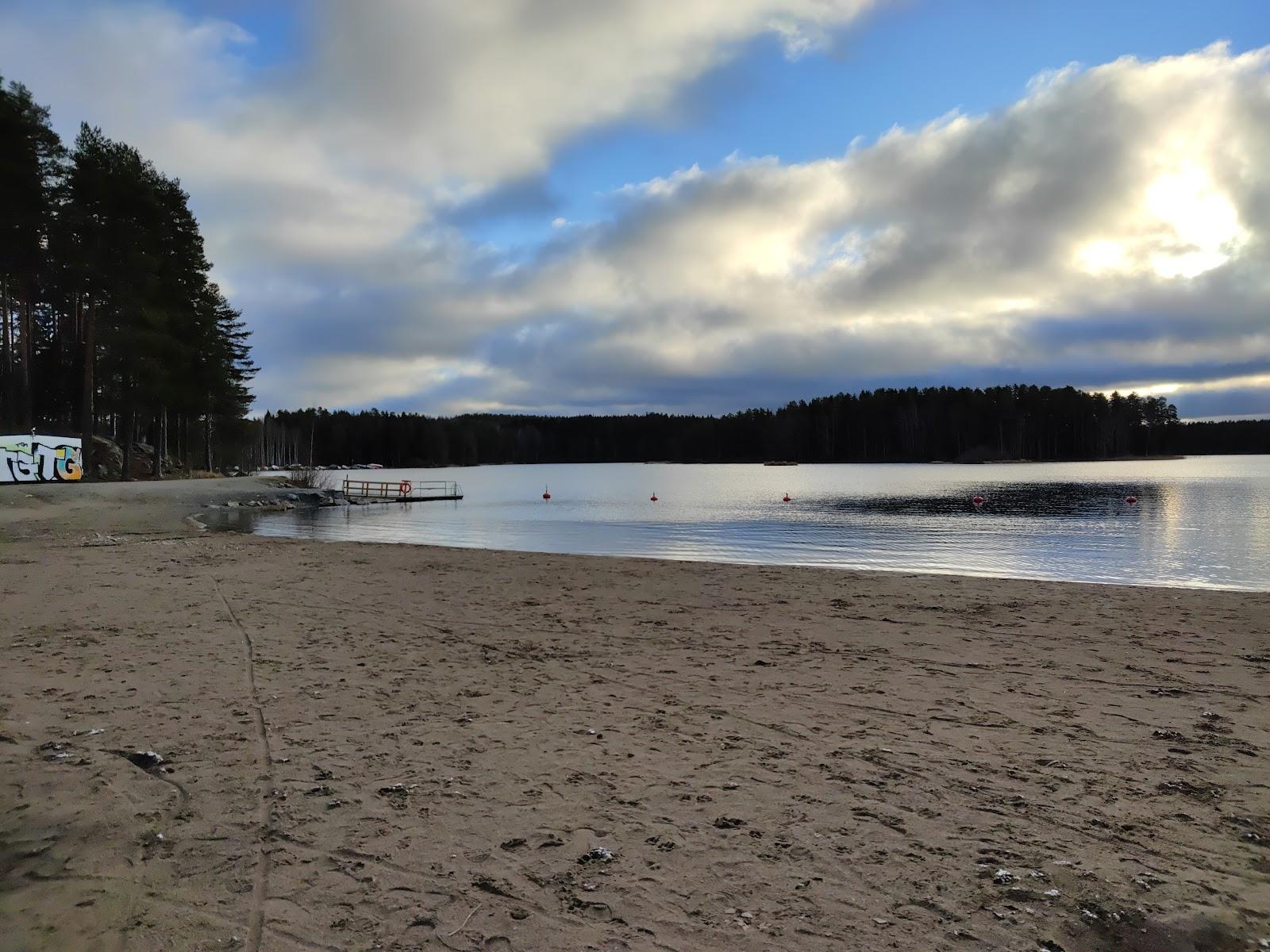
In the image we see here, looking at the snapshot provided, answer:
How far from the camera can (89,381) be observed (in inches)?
1463

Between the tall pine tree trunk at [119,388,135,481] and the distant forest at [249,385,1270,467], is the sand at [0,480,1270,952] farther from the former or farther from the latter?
the distant forest at [249,385,1270,467]

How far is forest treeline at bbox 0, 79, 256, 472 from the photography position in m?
35.9

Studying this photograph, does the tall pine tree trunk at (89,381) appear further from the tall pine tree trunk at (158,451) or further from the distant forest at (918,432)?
the distant forest at (918,432)

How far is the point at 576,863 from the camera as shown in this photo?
11.9ft

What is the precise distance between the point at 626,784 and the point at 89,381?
42734 millimetres

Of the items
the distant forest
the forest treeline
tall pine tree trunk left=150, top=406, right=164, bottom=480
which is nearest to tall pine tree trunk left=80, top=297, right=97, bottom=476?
the forest treeline

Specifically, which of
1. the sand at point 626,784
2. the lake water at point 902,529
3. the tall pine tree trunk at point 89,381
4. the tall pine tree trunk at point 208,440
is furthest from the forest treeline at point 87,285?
the sand at point 626,784

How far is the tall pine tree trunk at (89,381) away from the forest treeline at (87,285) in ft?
0.25

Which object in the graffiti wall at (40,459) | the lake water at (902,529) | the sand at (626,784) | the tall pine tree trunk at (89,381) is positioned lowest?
the lake water at (902,529)

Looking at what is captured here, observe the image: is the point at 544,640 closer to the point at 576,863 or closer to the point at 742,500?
the point at 576,863

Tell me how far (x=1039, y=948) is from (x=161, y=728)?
5.65 metres

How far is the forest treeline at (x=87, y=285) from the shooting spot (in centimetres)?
3588

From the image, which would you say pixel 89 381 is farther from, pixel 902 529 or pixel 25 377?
pixel 902 529

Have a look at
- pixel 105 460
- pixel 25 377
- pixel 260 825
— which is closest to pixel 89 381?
pixel 25 377
